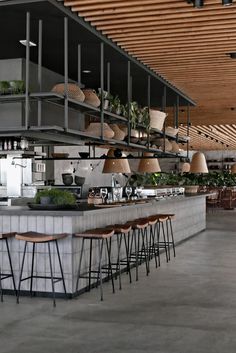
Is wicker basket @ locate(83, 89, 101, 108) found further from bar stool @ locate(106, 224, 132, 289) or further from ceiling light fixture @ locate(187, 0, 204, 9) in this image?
ceiling light fixture @ locate(187, 0, 204, 9)

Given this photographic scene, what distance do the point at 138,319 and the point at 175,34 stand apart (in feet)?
10.1

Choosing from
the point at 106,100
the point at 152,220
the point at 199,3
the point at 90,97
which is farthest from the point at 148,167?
the point at 199,3

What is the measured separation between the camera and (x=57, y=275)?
18.4 feet

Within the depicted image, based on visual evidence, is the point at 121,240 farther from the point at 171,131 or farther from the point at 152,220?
the point at 171,131

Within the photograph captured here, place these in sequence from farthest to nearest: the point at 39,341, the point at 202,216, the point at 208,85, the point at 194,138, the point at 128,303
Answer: the point at 194,138, the point at 202,216, the point at 208,85, the point at 128,303, the point at 39,341

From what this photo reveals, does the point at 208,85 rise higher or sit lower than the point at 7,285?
higher

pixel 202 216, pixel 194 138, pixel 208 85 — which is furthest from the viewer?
pixel 194 138

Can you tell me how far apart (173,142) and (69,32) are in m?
4.01

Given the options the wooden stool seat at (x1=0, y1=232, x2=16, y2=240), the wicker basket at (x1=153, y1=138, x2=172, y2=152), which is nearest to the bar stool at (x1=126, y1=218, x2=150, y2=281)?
the wicker basket at (x1=153, y1=138, x2=172, y2=152)

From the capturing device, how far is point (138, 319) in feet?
15.3

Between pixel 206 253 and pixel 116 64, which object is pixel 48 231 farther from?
pixel 206 253

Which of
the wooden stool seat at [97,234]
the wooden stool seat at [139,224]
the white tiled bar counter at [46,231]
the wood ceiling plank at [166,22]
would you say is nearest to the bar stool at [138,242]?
the wooden stool seat at [139,224]

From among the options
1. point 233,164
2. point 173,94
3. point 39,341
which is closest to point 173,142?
point 173,94

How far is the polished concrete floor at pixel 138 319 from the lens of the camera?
395cm
